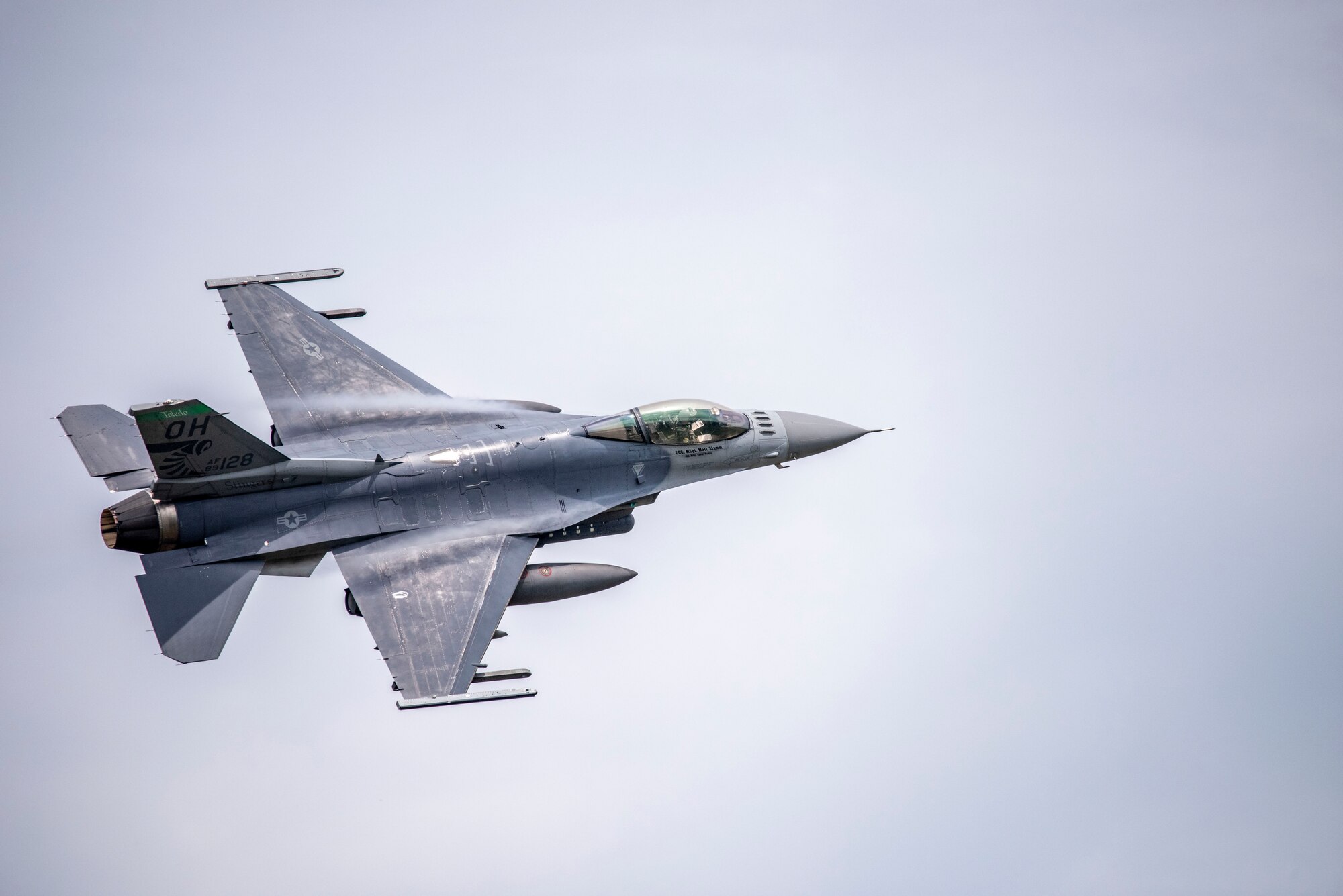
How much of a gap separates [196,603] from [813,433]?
38.6ft

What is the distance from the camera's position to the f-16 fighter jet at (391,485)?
87.5 ft

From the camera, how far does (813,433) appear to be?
103 ft

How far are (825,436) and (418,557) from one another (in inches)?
330

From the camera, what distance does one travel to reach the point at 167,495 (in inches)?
1057

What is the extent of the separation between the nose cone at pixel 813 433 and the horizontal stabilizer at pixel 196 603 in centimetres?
1028

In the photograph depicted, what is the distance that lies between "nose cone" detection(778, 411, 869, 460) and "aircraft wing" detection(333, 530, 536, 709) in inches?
230

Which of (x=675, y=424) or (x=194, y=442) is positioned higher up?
(x=194, y=442)

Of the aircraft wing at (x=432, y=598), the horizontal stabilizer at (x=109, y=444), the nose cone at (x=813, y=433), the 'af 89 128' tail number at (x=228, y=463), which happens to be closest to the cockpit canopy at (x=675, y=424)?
the nose cone at (x=813, y=433)

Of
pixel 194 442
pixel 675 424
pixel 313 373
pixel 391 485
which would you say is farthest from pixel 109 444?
pixel 675 424

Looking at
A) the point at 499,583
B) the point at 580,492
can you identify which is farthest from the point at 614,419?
the point at 499,583

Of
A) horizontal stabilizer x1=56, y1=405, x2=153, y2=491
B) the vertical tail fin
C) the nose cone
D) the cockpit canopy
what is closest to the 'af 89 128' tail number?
the vertical tail fin

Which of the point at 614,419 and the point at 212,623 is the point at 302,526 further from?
the point at 614,419

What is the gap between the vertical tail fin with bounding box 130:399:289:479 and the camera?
2597cm

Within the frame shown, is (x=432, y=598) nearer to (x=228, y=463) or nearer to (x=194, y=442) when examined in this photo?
(x=228, y=463)
